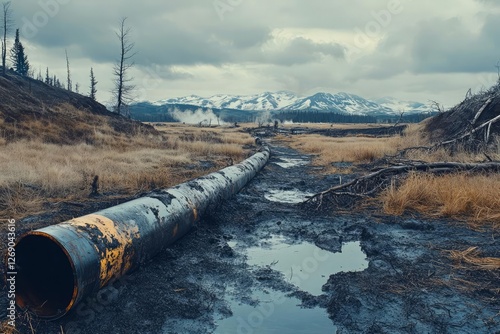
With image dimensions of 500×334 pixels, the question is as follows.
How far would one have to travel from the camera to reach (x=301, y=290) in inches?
149

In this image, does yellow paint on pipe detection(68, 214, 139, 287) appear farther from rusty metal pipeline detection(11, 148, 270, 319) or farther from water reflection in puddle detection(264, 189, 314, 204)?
Result: water reflection in puddle detection(264, 189, 314, 204)

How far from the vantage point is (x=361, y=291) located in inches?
142

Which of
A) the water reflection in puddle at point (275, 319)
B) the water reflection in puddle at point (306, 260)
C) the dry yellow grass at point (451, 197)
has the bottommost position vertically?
the water reflection in puddle at point (275, 319)

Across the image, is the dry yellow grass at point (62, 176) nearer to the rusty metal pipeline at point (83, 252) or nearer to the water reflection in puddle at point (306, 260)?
the rusty metal pipeline at point (83, 252)

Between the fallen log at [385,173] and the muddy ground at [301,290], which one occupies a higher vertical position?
the fallen log at [385,173]

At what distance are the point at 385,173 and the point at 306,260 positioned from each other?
3785 millimetres

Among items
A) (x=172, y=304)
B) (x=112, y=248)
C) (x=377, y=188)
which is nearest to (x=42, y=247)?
(x=112, y=248)

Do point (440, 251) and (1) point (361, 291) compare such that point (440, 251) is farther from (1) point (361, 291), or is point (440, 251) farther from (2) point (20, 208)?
(2) point (20, 208)

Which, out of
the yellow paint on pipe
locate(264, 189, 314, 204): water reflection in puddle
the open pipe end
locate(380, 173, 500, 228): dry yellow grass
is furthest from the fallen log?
the open pipe end

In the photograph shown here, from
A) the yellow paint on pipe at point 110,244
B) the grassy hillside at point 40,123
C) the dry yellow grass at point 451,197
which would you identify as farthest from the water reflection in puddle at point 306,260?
the grassy hillside at point 40,123

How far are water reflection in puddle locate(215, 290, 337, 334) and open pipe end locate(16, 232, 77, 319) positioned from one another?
1.30 meters

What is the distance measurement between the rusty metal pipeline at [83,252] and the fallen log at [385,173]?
365 centimetres

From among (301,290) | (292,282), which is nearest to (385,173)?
(292,282)

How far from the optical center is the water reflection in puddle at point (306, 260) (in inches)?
161
